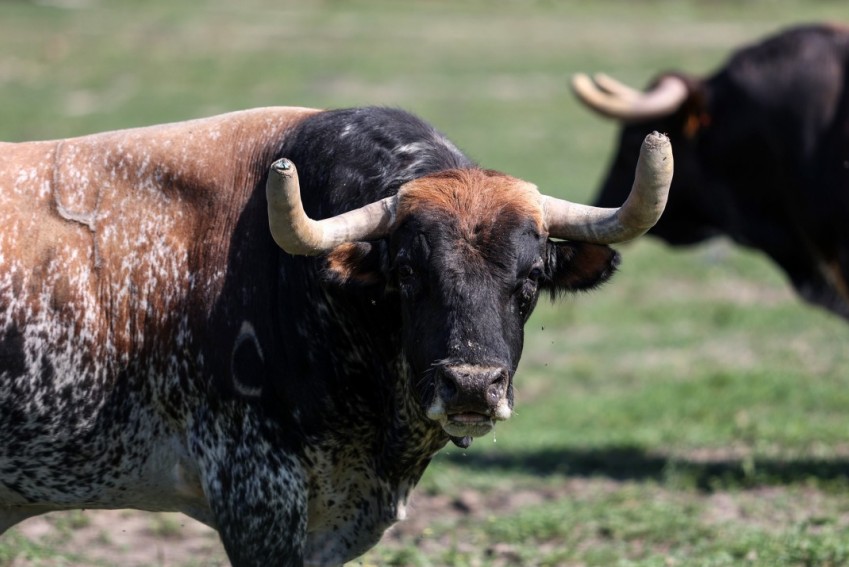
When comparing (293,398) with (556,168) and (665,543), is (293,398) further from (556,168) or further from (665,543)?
(556,168)

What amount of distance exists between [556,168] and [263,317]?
1577 centimetres

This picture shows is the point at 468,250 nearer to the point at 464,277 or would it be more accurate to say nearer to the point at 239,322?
the point at 464,277

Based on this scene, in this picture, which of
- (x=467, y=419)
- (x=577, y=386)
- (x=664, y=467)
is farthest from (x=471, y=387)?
(x=577, y=386)

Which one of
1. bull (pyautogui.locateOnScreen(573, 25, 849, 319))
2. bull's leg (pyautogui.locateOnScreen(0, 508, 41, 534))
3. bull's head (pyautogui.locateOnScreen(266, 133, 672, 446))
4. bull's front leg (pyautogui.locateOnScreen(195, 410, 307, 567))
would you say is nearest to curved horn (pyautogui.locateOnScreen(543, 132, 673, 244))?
bull's head (pyautogui.locateOnScreen(266, 133, 672, 446))

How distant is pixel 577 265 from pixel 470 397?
2.95 ft

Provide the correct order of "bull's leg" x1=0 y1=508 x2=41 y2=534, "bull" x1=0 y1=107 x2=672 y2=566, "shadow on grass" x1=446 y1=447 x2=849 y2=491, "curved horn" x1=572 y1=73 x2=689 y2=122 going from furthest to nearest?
"curved horn" x1=572 y1=73 x2=689 y2=122 → "shadow on grass" x1=446 y1=447 x2=849 y2=491 → "bull's leg" x1=0 y1=508 x2=41 y2=534 → "bull" x1=0 y1=107 x2=672 y2=566

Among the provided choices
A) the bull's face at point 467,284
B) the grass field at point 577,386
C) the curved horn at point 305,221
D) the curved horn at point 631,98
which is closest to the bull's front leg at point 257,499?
the bull's face at point 467,284

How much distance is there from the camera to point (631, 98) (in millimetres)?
10234

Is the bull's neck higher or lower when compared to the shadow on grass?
higher

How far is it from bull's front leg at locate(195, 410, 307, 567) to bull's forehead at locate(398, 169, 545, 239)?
1.02m

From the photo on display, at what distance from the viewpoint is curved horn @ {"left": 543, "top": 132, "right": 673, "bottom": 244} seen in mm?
4578

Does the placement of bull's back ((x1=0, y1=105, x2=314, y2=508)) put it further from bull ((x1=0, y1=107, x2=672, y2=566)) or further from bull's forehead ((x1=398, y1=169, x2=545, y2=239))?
bull's forehead ((x1=398, y1=169, x2=545, y2=239))

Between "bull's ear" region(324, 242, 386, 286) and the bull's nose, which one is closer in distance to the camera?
the bull's nose

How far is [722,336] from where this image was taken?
12.4 meters
